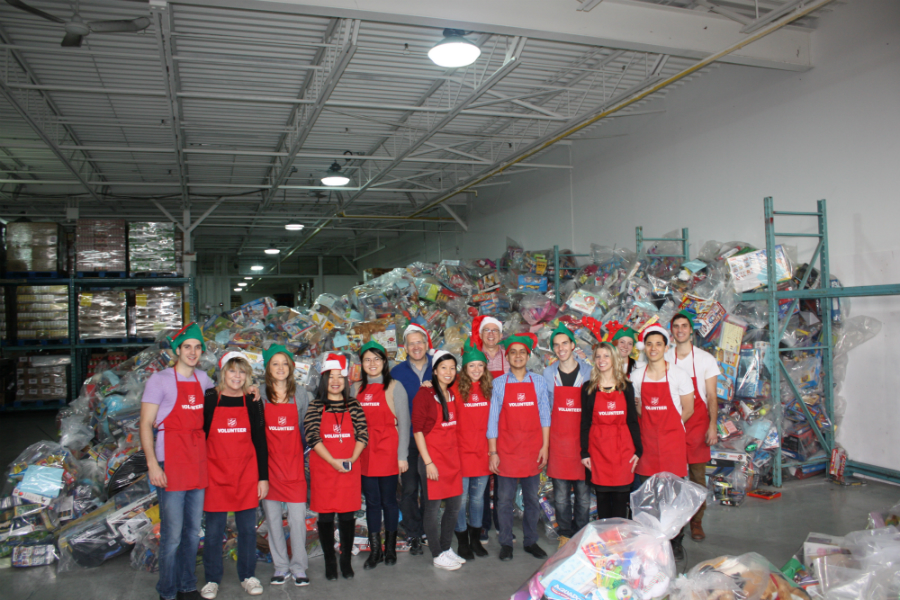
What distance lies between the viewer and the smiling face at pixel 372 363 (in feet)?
12.3

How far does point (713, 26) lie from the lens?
18.8 feet

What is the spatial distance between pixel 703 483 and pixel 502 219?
941 centimetres

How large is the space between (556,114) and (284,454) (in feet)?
19.7

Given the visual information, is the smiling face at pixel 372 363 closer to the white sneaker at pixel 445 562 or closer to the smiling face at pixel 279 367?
the smiling face at pixel 279 367

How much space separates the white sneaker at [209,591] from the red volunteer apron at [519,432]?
5.84 ft

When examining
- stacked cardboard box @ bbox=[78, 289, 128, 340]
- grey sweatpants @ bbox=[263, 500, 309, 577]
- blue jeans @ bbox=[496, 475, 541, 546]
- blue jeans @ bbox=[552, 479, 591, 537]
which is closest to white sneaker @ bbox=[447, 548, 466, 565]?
blue jeans @ bbox=[496, 475, 541, 546]

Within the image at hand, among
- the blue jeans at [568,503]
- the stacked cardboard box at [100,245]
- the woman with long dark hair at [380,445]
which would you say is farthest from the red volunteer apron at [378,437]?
the stacked cardboard box at [100,245]

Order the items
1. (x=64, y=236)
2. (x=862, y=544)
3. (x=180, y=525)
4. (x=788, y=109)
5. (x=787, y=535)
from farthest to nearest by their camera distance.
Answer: (x=64, y=236) < (x=788, y=109) < (x=787, y=535) < (x=180, y=525) < (x=862, y=544)

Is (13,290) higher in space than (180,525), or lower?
higher

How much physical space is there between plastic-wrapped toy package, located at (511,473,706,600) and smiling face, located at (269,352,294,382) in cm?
182

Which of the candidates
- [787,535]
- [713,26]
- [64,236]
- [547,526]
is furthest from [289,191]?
[787,535]

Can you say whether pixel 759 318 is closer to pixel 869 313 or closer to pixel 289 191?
pixel 869 313

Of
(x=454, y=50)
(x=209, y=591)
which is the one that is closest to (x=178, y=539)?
(x=209, y=591)

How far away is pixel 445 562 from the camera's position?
3.76 m
